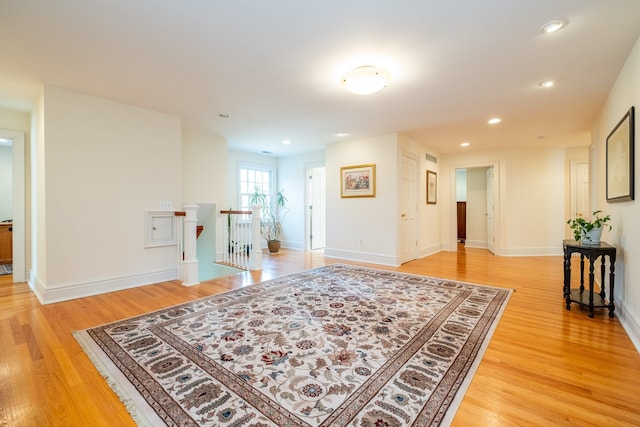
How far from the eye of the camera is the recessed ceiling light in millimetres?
2023

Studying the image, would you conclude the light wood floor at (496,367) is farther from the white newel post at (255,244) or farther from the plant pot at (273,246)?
the plant pot at (273,246)

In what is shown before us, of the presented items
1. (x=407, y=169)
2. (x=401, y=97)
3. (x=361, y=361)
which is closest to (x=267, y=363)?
(x=361, y=361)

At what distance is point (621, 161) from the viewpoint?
2619 millimetres

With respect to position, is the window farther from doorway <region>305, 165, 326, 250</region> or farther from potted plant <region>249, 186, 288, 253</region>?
doorway <region>305, 165, 326, 250</region>

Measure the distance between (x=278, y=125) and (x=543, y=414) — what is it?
14.5 ft

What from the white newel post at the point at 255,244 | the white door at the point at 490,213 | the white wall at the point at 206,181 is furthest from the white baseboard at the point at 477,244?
the white wall at the point at 206,181

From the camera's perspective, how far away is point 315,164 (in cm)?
679

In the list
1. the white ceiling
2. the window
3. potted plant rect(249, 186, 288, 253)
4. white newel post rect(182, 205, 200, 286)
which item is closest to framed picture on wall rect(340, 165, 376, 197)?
the white ceiling

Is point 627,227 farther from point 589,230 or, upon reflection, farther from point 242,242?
point 242,242

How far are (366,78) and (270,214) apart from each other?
5.11m

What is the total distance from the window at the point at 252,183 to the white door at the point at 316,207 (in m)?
1.12

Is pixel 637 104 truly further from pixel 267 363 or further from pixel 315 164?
pixel 315 164

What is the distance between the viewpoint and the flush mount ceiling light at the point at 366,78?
104 inches

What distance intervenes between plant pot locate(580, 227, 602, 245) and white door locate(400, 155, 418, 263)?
2660 millimetres
